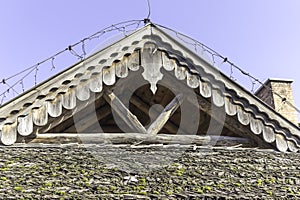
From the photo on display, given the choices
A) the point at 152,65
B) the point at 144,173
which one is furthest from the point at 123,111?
the point at 144,173

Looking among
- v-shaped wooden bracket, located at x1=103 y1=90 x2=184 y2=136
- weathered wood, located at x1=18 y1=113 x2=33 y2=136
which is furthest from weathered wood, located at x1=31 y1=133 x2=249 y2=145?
weathered wood, located at x1=18 y1=113 x2=33 y2=136

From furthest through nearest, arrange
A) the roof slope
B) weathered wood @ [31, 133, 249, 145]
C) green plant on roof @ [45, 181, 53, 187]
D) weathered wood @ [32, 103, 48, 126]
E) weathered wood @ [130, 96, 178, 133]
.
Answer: weathered wood @ [130, 96, 178, 133] → weathered wood @ [31, 133, 249, 145] → the roof slope → weathered wood @ [32, 103, 48, 126] → green plant on roof @ [45, 181, 53, 187]

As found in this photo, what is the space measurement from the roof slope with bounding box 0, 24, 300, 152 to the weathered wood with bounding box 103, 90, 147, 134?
23cm

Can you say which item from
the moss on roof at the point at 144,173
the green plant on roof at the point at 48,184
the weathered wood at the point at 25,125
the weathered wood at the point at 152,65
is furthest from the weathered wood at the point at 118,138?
the green plant on roof at the point at 48,184

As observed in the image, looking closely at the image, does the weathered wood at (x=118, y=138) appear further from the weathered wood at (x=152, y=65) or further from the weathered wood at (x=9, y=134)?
the weathered wood at (x=152, y=65)

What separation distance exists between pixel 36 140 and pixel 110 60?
139cm

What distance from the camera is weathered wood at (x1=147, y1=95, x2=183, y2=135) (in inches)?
263

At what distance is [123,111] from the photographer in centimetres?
666

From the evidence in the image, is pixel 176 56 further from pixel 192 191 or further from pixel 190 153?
pixel 192 191

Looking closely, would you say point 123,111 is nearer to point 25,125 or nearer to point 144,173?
point 144,173

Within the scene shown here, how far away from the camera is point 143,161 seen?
612cm

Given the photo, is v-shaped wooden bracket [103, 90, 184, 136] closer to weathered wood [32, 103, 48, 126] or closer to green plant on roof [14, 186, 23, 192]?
weathered wood [32, 103, 48, 126]

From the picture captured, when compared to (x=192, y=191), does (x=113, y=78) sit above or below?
above

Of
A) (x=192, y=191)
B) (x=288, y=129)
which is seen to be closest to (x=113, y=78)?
(x=192, y=191)
